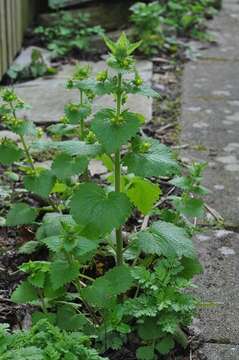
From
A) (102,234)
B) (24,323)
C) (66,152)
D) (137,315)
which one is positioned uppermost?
(66,152)

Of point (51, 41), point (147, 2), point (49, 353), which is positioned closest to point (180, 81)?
point (51, 41)

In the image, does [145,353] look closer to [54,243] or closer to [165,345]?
[165,345]

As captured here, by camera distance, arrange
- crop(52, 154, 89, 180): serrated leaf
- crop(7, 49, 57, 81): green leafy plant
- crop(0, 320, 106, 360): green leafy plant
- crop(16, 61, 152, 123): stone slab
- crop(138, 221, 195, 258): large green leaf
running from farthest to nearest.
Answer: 1. crop(7, 49, 57, 81): green leafy plant
2. crop(16, 61, 152, 123): stone slab
3. crop(52, 154, 89, 180): serrated leaf
4. crop(138, 221, 195, 258): large green leaf
5. crop(0, 320, 106, 360): green leafy plant

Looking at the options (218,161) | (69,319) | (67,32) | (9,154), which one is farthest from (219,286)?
(67,32)

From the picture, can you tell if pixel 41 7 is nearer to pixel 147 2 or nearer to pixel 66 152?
pixel 147 2

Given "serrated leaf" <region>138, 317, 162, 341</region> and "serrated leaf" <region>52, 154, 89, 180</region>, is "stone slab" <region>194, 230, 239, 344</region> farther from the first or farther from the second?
"serrated leaf" <region>52, 154, 89, 180</region>

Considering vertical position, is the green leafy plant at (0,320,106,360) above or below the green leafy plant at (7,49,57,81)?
above

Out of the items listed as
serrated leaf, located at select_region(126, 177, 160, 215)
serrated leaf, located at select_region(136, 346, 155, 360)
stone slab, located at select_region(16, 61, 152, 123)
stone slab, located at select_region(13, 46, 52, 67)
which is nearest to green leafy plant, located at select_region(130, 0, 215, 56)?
stone slab, located at select_region(16, 61, 152, 123)
